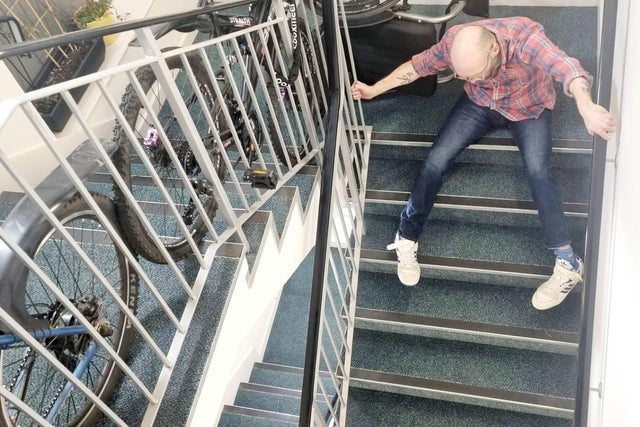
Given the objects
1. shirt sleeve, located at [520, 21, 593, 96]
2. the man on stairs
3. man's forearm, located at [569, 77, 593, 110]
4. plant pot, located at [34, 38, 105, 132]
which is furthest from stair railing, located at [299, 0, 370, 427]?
plant pot, located at [34, 38, 105, 132]

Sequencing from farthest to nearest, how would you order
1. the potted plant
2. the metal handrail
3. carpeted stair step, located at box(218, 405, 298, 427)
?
carpeted stair step, located at box(218, 405, 298, 427) → the potted plant → the metal handrail

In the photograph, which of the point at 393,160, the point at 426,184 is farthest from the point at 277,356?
the point at 426,184

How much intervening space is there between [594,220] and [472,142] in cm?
71

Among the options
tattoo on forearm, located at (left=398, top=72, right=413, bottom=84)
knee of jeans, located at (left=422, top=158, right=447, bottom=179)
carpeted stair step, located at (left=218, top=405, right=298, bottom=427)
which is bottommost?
carpeted stair step, located at (left=218, top=405, right=298, bottom=427)

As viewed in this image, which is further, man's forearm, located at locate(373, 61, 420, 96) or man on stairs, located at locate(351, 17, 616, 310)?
man's forearm, located at locate(373, 61, 420, 96)

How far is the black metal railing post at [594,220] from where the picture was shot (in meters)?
1.51

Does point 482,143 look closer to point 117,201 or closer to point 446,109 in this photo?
point 446,109

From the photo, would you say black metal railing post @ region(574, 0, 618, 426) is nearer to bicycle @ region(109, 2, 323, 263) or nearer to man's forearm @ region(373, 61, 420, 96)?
man's forearm @ region(373, 61, 420, 96)

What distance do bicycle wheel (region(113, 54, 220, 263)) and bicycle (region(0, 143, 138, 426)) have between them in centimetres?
8

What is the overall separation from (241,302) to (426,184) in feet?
Answer: 3.34

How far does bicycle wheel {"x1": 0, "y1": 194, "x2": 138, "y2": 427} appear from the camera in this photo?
4.39 ft

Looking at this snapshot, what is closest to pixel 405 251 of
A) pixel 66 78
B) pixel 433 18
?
pixel 433 18

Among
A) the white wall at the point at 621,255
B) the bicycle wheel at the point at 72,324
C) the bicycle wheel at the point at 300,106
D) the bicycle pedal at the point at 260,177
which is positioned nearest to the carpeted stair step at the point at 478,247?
the white wall at the point at 621,255

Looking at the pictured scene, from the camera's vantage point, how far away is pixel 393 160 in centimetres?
259
